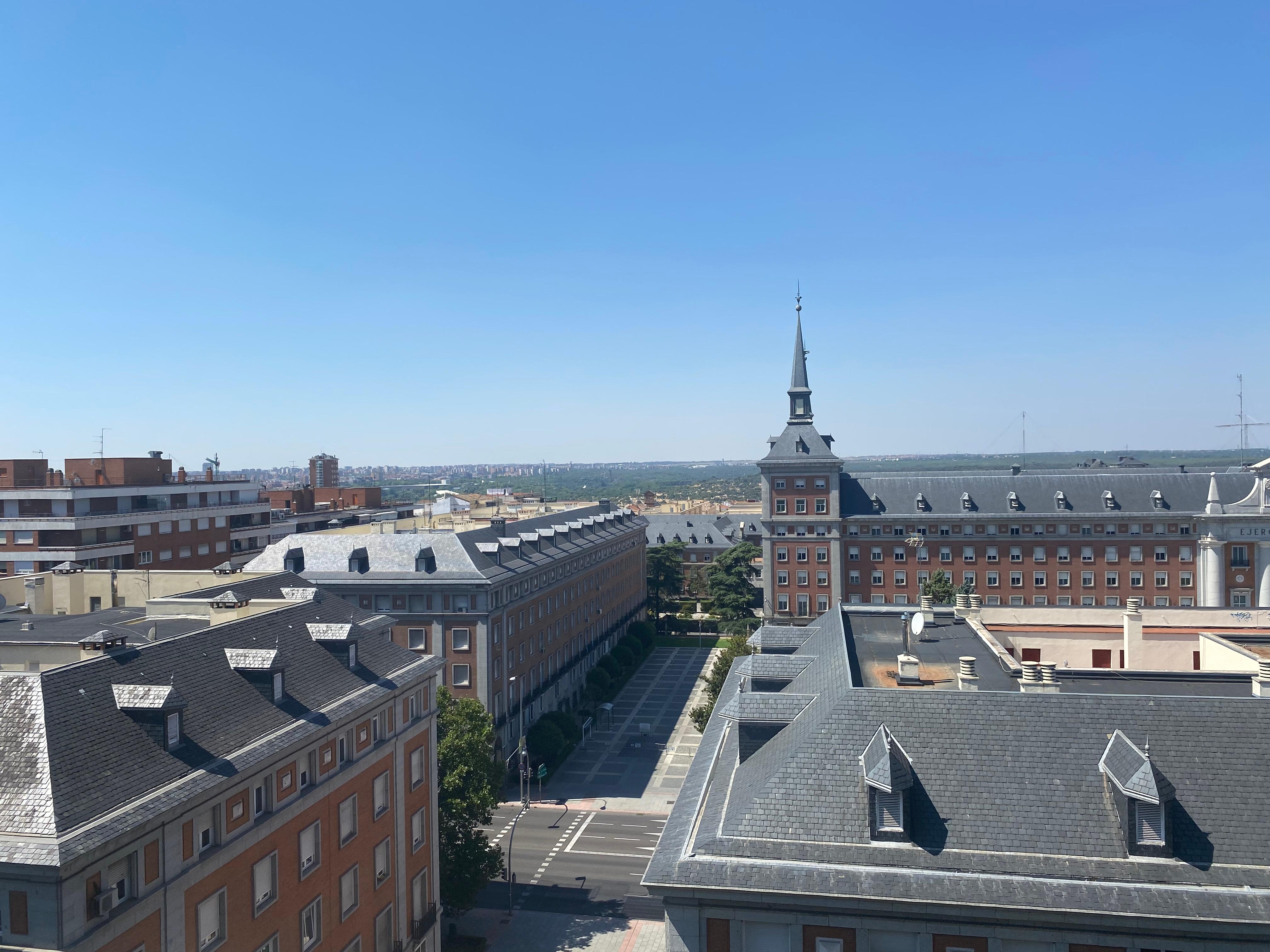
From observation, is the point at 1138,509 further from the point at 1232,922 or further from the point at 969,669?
the point at 1232,922

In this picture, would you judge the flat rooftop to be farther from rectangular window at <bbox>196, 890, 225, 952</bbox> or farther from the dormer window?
the dormer window

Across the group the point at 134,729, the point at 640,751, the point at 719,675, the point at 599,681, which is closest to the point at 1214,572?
the point at 719,675

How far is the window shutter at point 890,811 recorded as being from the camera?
23.3 m

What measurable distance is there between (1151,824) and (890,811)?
20.8 feet

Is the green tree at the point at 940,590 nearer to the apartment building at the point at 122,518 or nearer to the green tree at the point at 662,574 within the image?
the green tree at the point at 662,574

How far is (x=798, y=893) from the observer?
22.3 meters

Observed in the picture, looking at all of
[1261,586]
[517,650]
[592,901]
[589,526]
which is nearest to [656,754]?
[517,650]

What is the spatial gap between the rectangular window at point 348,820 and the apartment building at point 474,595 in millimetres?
31422

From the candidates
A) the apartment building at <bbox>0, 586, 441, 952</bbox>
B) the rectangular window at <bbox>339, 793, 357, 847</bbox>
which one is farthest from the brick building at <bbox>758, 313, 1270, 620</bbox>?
the rectangular window at <bbox>339, 793, 357, 847</bbox>

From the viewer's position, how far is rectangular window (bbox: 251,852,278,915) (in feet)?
99.8

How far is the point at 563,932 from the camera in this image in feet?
158

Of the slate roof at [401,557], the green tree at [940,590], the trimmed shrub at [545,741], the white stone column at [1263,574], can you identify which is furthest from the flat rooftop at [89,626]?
the white stone column at [1263,574]

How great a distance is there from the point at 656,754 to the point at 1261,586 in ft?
219

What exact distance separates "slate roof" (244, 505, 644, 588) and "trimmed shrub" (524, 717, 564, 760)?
13141mm
